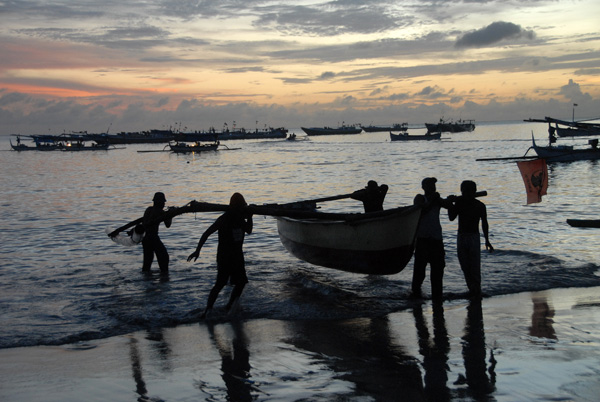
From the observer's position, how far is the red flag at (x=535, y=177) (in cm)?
1045

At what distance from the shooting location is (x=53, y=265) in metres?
13.3

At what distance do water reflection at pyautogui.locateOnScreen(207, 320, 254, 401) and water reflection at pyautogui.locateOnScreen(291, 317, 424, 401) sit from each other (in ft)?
2.34

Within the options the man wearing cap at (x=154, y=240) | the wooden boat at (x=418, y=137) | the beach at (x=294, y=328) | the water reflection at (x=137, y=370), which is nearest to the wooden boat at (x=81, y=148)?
the wooden boat at (x=418, y=137)

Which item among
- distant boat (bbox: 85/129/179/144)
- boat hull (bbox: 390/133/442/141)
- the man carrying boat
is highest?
distant boat (bbox: 85/129/179/144)

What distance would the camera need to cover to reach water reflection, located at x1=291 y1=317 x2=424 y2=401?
16.9 feet

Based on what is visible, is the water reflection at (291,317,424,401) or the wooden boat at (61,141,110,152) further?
the wooden boat at (61,141,110,152)

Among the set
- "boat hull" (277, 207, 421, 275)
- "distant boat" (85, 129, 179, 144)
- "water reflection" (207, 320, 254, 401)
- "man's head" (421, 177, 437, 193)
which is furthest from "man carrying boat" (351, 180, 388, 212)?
"distant boat" (85, 129, 179, 144)

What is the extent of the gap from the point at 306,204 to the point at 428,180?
5.08 meters

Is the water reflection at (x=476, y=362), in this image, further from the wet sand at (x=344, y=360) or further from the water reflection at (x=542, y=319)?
the water reflection at (x=542, y=319)

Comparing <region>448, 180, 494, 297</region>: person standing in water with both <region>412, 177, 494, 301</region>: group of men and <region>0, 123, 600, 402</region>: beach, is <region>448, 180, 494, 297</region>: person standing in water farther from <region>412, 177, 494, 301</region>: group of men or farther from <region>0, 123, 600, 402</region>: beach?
<region>0, 123, 600, 402</region>: beach

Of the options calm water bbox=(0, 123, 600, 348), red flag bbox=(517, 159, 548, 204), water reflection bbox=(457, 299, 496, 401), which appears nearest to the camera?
water reflection bbox=(457, 299, 496, 401)

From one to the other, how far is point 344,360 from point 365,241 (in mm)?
3289

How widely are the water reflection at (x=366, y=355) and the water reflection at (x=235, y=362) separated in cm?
71

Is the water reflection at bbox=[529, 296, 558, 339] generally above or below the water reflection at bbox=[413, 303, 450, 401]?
below
